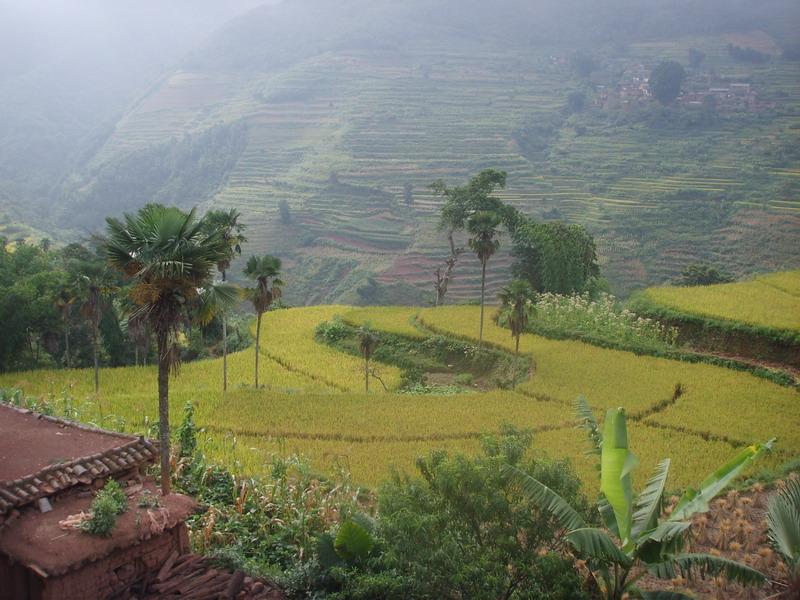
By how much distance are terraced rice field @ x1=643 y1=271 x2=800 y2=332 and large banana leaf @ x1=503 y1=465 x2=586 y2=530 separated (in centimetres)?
1731

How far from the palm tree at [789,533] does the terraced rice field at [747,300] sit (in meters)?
15.2

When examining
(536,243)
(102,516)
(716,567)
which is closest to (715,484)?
(716,567)

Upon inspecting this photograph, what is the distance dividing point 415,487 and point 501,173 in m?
29.8

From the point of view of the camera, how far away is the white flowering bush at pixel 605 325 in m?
26.0

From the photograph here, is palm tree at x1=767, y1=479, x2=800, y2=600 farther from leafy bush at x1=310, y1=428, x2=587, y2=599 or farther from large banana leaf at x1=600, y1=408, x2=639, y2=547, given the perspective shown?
leafy bush at x1=310, y1=428, x2=587, y2=599

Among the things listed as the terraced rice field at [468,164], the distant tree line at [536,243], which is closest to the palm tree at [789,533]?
the distant tree line at [536,243]

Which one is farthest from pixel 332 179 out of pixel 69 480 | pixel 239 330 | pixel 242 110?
pixel 69 480

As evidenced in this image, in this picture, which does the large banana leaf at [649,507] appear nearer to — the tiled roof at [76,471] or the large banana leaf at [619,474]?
the large banana leaf at [619,474]

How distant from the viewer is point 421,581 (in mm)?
8695

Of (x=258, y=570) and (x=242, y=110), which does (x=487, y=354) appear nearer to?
(x=258, y=570)

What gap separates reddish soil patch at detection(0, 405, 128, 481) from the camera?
10609mm

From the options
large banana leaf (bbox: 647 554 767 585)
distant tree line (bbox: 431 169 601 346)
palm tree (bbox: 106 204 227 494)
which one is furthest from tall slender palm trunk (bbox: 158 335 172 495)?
distant tree line (bbox: 431 169 601 346)

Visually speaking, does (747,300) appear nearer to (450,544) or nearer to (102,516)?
(450,544)

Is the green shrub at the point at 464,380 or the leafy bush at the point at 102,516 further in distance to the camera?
the green shrub at the point at 464,380
